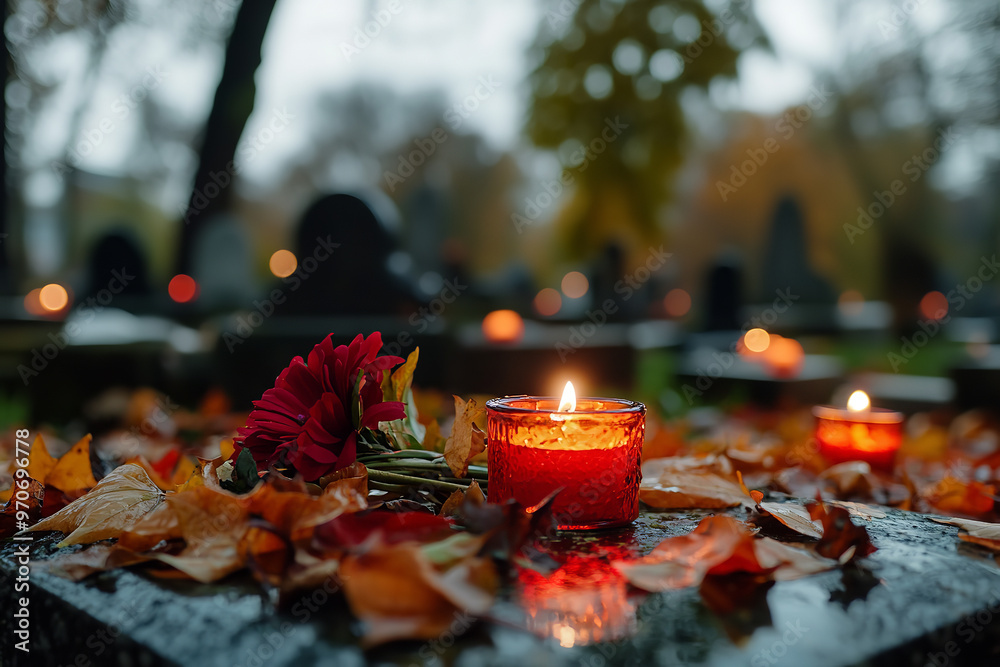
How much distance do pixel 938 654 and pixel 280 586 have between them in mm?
728

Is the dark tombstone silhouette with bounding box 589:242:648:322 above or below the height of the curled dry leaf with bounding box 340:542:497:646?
above

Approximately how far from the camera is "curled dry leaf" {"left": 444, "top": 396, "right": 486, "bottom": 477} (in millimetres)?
1144

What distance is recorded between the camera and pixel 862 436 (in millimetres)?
2156

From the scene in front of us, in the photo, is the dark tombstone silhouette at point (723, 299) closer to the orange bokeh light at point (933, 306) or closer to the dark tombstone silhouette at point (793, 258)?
the orange bokeh light at point (933, 306)

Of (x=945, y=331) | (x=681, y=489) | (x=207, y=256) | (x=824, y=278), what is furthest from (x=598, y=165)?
(x=681, y=489)

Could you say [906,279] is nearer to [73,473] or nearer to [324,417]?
[324,417]

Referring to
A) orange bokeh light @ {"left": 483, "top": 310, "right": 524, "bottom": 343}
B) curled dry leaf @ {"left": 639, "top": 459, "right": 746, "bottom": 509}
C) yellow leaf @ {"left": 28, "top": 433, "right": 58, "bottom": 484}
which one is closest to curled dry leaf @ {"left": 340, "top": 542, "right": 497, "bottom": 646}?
curled dry leaf @ {"left": 639, "top": 459, "right": 746, "bottom": 509}

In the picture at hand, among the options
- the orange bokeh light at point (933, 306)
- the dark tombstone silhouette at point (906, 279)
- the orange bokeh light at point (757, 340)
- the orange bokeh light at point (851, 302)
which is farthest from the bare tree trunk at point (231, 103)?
the orange bokeh light at point (851, 302)

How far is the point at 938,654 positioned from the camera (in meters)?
0.78

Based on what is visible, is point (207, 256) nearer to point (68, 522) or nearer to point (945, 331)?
point (68, 522)

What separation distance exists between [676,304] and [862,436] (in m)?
18.4

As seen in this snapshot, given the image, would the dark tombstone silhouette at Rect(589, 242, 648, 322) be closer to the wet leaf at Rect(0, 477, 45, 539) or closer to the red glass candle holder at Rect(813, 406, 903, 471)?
the red glass candle holder at Rect(813, 406, 903, 471)

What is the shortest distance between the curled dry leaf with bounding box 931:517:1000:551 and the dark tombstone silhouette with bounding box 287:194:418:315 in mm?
5040

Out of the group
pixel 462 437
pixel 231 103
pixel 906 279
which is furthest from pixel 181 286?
pixel 906 279
